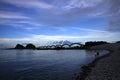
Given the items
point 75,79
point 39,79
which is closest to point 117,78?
point 75,79

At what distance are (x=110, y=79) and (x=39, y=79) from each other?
1259cm

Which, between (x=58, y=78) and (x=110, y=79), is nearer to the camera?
(x=110, y=79)

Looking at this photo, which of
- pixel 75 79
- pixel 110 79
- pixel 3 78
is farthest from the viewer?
pixel 3 78

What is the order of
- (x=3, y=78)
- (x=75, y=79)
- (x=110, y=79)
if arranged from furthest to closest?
(x=3, y=78) < (x=75, y=79) < (x=110, y=79)

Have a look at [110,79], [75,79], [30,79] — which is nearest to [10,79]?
[30,79]

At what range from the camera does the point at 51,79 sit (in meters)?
25.8

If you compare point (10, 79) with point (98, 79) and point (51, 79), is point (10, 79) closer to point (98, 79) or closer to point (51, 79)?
point (51, 79)

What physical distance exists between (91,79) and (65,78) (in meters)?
6.61

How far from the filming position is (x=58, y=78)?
2628 cm

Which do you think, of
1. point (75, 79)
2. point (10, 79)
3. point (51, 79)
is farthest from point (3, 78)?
point (75, 79)

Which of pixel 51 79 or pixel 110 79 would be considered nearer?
pixel 110 79

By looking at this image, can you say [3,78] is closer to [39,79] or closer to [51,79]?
[39,79]

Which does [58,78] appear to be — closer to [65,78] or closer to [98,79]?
[65,78]

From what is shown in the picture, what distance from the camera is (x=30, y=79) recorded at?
25594 millimetres
